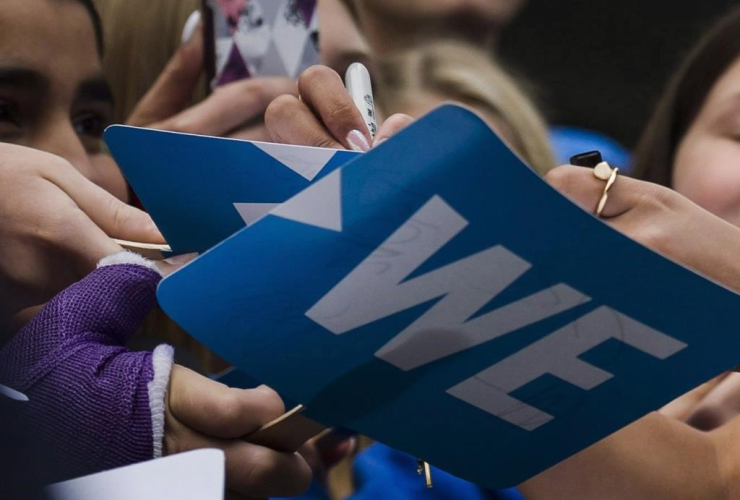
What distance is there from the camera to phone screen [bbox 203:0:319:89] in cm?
87

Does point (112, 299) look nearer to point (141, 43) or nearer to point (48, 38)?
point (48, 38)

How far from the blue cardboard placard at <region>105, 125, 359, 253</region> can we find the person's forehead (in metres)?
0.31

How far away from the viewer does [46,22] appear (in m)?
0.72

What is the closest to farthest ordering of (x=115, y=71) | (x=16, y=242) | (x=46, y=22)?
(x=16, y=242), (x=46, y=22), (x=115, y=71)

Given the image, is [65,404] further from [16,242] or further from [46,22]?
[46,22]

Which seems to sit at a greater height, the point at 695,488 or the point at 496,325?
the point at 496,325

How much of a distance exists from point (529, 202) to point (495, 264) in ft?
0.09

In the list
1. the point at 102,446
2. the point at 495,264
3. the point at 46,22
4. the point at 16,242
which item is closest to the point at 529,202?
the point at 495,264

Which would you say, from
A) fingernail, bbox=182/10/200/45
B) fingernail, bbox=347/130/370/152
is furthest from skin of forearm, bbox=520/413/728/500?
fingernail, bbox=182/10/200/45

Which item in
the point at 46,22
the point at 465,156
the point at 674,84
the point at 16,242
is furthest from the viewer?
the point at 674,84

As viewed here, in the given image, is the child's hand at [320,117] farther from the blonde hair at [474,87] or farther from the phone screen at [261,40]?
the blonde hair at [474,87]

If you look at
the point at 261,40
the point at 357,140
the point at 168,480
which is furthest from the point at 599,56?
the point at 168,480

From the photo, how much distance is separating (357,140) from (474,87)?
0.63 m

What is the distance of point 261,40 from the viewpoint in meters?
0.87
